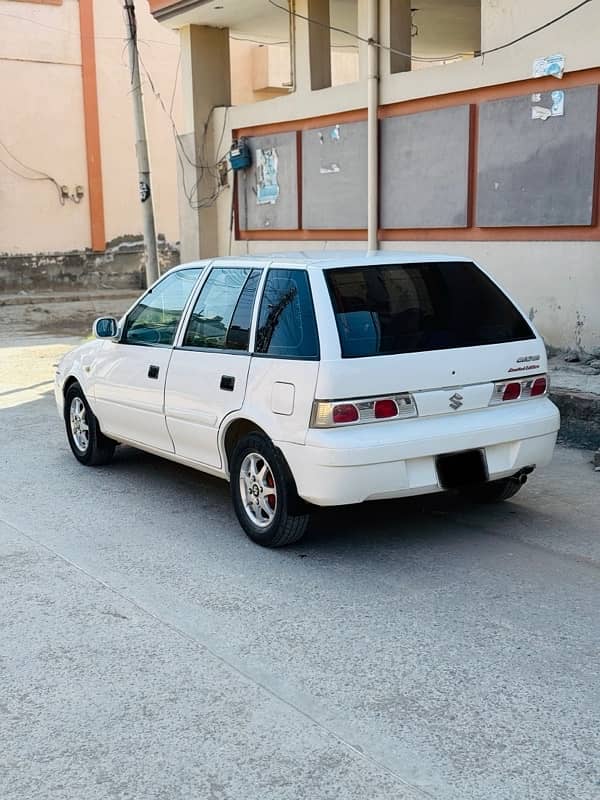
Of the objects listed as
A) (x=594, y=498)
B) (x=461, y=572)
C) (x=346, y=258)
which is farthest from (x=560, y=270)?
(x=461, y=572)

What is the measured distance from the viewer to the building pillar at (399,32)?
12102mm

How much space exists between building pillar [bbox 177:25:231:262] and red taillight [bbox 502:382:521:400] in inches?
435

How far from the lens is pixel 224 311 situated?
20.2 feet

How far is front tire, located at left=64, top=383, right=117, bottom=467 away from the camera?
25.0 ft

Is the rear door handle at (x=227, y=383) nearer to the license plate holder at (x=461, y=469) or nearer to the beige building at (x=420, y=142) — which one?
the license plate holder at (x=461, y=469)

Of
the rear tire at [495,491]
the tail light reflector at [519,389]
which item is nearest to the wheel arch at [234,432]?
the tail light reflector at [519,389]

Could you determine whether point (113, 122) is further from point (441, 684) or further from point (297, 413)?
point (441, 684)

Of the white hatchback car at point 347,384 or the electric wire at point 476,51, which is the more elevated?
the electric wire at point 476,51

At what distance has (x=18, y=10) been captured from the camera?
2278cm

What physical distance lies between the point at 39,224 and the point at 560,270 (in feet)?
55.0

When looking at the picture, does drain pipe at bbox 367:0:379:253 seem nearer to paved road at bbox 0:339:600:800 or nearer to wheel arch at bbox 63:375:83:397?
wheel arch at bbox 63:375:83:397

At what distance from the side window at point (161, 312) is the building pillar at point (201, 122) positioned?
30.0ft

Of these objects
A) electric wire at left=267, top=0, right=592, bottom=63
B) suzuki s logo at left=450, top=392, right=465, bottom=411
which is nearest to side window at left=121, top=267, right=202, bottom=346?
suzuki s logo at left=450, top=392, right=465, bottom=411

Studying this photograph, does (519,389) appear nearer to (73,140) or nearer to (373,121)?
(373,121)
